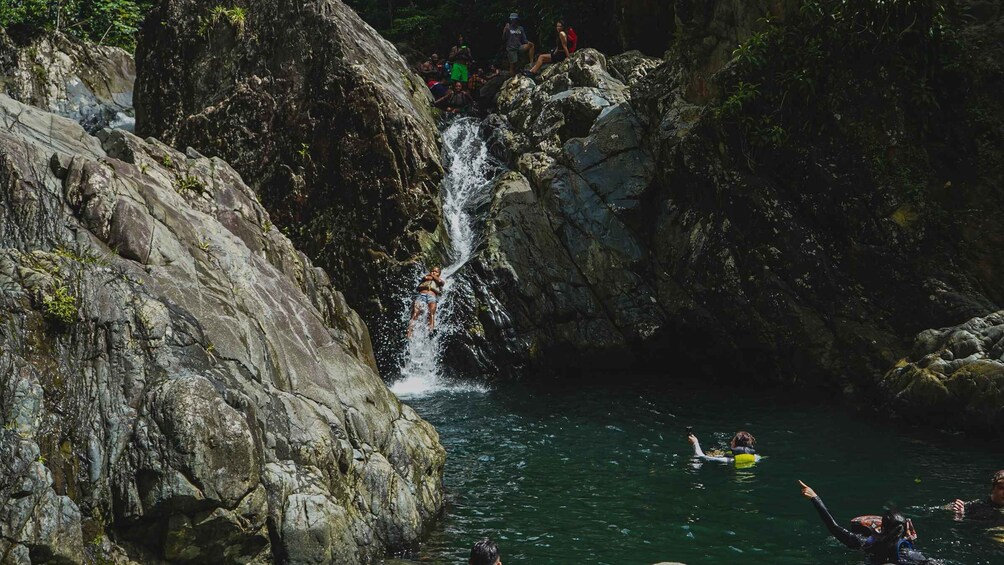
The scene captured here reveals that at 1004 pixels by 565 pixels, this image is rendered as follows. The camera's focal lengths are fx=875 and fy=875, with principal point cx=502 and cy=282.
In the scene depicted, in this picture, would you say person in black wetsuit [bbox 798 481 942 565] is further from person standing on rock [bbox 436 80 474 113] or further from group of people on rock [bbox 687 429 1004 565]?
person standing on rock [bbox 436 80 474 113]

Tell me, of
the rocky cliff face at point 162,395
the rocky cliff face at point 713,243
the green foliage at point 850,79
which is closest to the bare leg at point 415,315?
the rocky cliff face at point 713,243

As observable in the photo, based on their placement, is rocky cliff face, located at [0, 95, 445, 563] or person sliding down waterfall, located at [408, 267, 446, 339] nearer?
rocky cliff face, located at [0, 95, 445, 563]

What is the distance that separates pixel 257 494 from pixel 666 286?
15349 mm

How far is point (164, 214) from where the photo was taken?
450 inches

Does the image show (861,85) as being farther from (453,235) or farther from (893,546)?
(893,546)

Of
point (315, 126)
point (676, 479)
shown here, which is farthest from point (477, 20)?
point (676, 479)

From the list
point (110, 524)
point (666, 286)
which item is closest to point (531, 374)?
point (666, 286)

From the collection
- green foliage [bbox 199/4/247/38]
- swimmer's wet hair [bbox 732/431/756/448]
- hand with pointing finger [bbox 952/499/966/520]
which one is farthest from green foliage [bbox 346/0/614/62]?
hand with pointing finger [bbox 952/499/966/520]

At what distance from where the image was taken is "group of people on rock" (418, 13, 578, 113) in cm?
3045

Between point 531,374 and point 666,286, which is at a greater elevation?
point 666,286

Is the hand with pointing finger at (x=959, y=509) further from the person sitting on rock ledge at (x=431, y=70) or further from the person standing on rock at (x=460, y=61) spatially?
the person sitting on rock ledge at (x=431, y=70)

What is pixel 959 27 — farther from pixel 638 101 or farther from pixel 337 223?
pixel 337 223

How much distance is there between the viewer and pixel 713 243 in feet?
71.4

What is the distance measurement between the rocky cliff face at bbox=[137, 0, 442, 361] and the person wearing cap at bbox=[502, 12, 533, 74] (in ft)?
18.6
